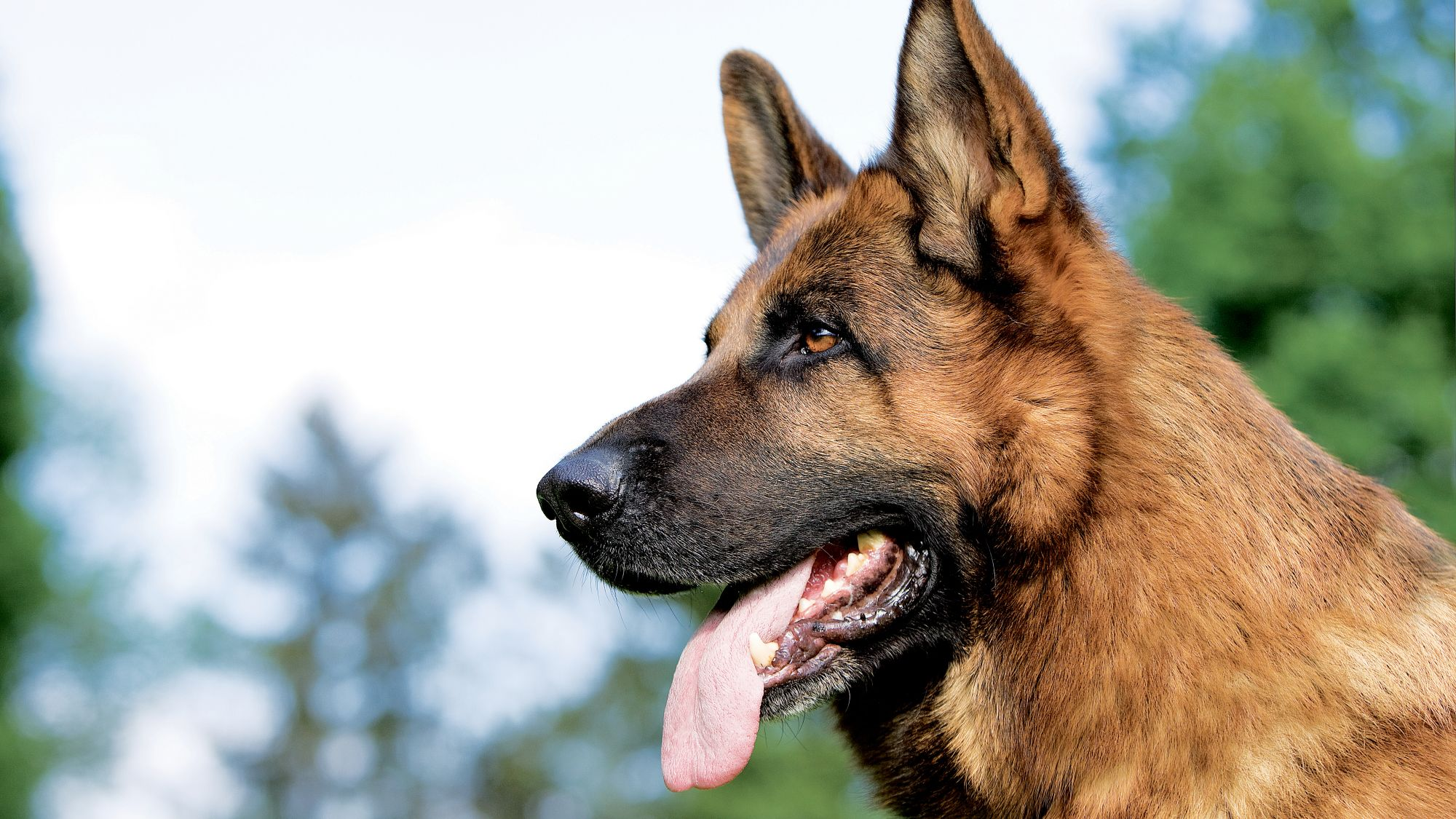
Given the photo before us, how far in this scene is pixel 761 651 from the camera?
338 centimetres

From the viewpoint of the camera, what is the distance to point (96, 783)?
1230 inches

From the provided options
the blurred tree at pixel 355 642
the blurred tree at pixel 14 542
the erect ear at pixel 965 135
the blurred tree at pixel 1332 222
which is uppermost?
the erect ear at pixel 965 135

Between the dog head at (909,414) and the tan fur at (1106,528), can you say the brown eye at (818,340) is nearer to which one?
the dog head at (909,414)

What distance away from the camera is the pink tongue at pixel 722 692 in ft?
Result: 10.8

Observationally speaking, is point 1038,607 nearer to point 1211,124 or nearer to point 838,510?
point 838,510

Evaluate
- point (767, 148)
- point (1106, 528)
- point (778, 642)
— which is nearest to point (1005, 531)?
point (1106, 528)

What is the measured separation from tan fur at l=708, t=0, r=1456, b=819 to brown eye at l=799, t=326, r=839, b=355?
0.11 m

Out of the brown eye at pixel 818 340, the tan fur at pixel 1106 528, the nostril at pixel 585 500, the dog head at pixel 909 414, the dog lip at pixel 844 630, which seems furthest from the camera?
the brown eye at pixel 818 340

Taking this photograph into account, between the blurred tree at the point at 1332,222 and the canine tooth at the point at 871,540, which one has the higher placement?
the canine tooth at the point at 871,540

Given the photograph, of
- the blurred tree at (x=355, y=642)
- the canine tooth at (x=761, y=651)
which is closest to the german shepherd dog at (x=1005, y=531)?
the canine tooth at (x=761, y=651)

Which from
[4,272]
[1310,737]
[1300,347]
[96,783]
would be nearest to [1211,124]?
[1300,347]

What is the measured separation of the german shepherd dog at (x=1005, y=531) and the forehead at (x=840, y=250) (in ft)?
0.04

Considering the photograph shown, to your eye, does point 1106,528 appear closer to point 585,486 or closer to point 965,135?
point 965,135

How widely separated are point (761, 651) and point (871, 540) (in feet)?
1.62
